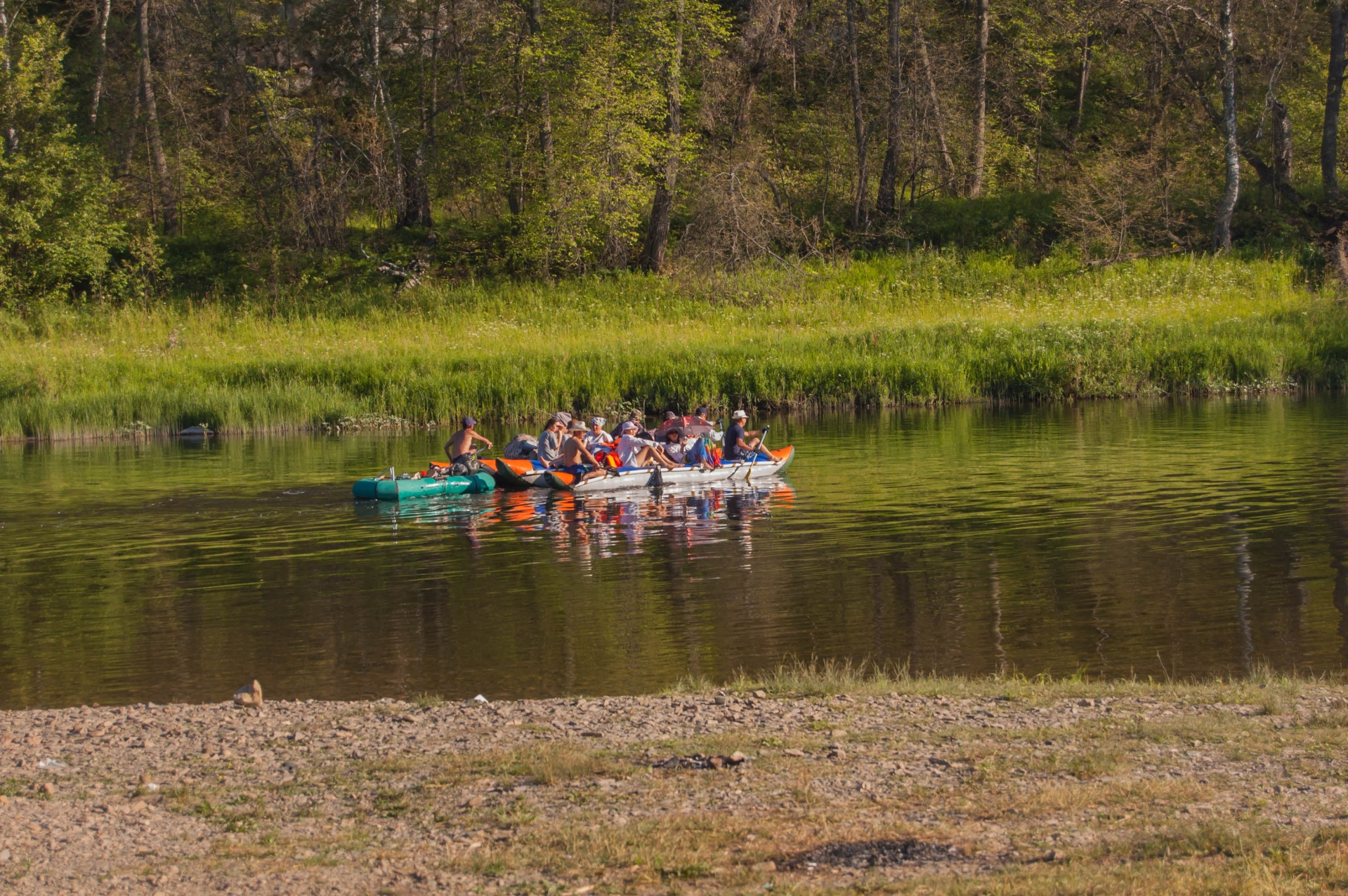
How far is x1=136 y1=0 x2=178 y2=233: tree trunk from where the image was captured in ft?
148

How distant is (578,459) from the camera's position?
23250mm

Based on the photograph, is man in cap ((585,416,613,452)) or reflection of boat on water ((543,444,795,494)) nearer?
reflection of boat on water ((543,444,795,494))

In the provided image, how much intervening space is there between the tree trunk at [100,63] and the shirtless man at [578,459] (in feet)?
107

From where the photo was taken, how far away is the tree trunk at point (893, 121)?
144ft

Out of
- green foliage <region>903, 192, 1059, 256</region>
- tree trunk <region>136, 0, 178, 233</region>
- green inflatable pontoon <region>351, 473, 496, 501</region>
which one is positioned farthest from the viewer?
green foliage <region>903, 192, 1059, 256</region>

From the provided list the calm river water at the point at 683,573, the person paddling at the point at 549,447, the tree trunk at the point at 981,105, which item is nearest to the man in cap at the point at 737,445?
the calm river water at the point at 683,573

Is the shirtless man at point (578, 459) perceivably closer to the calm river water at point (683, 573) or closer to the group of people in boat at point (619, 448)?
the group of people in boat at point (619, 448)

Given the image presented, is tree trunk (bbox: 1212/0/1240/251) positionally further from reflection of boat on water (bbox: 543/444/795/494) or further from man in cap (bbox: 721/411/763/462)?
man in cap (bbox: 721/411/763/462)

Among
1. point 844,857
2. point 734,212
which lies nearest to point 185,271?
point 734,212

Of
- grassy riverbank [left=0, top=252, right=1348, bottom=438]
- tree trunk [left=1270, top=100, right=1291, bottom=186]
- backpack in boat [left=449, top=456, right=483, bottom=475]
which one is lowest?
backpack in boat [left=449, top=456, right=483, bottom=475]

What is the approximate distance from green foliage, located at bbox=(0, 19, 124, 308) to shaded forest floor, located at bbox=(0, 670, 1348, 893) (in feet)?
123

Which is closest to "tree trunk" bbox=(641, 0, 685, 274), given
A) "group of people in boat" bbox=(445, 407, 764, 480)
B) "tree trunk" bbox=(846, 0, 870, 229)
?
"tree trunk" bbox=(846, 0, 870, 229)

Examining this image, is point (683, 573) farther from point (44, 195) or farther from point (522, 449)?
point (44, 195)

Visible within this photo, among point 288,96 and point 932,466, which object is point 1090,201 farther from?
point 288,96
